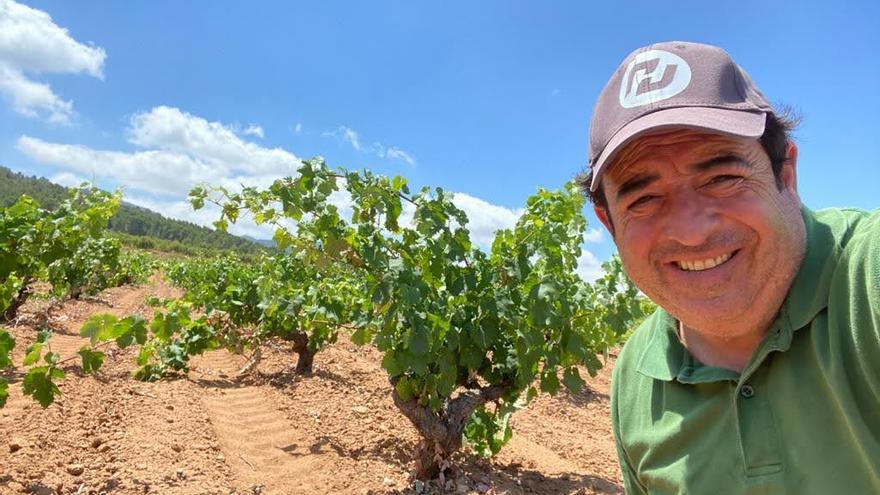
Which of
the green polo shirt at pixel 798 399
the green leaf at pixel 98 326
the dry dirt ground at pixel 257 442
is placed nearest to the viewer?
the green polo shirt at pixel 798 399

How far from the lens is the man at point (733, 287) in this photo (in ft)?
3.48

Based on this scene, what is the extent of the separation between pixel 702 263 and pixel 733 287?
0.09 metres

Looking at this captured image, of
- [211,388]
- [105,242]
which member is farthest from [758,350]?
[105,242]

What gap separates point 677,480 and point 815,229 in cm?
67

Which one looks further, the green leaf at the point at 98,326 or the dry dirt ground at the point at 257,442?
the dry dirt ground at the point at 257,442

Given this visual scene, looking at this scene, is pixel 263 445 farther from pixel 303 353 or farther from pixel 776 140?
pixel 776 140

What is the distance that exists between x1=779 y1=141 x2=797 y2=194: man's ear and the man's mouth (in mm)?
250

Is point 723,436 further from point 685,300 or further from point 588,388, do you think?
point 588,388

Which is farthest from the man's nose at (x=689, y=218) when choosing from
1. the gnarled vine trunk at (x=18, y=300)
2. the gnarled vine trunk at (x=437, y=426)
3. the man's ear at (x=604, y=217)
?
the gnarled vine trunk at (x=18, y=300)

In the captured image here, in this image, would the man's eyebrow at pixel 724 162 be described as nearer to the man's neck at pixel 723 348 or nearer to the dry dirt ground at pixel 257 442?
the man's neck at pixel 723 348

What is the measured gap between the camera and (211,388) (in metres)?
7.68

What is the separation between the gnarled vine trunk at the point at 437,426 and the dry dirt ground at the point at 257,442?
15cm

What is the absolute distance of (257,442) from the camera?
5461mm

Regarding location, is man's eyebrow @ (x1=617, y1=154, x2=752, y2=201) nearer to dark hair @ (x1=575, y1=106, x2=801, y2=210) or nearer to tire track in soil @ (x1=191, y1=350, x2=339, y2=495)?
dark hair @ (x1=575, y1=106, x2=801, y2=210)
